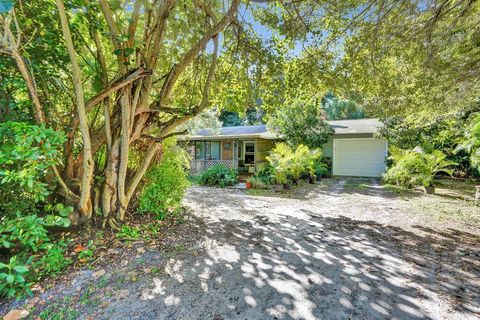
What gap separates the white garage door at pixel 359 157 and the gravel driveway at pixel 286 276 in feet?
28.6

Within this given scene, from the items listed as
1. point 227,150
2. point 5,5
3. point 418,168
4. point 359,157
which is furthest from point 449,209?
point 227,150

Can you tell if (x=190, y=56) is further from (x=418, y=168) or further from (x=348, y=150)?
(x=348, y=150)

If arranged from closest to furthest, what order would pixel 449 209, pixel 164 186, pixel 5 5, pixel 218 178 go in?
pixel 5 5, pixel 164 186, pixel 449 209, pixel 218 178

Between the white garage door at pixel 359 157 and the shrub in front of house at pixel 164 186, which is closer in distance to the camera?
the shrub in front of house at pixel 164 186

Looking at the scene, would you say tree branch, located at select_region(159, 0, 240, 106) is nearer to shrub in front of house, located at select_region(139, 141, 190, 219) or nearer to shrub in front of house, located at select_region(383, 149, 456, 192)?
shrub in front of house, located at select_region(139, 141, 190, 219)

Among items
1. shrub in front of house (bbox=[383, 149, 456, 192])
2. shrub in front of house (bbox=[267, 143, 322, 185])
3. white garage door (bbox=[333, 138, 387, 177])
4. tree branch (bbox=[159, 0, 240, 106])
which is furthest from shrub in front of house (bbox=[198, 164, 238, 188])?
tree branch (bbox=[159, 0, 240, 106])

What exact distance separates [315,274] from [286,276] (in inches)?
14.0

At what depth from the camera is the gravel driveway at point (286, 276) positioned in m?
2.16

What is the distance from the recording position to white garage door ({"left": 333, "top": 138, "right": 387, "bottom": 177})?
41.5 ft

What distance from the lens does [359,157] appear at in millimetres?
13109

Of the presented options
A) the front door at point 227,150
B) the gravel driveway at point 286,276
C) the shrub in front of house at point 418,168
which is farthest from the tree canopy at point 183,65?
the front door at point 227,150

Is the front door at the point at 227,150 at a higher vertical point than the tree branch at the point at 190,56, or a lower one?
lower

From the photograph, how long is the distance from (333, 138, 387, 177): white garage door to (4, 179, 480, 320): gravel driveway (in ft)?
28.6

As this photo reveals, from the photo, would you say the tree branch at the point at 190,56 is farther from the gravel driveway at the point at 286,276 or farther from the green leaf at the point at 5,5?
the green leaf at the point at 5,5
